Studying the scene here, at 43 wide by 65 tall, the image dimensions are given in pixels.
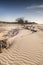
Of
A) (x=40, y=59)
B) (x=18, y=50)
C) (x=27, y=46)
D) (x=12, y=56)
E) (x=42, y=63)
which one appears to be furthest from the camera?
(x=27, y=46)

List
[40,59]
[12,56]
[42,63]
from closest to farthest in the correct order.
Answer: [42,63]
[40,59]
[12,56]

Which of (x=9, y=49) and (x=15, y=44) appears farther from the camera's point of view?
(x=15, y=44)

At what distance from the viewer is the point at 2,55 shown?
6688 millimetres

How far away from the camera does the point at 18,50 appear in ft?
24.0

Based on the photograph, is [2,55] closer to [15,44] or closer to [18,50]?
[18,50]

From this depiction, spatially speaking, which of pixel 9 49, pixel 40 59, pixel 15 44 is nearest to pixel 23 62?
pixel 40 59

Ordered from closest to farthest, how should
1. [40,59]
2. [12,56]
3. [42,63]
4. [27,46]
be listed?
1. [42,63]
2. [40,59]
3. [12,56]
4. [27,46]

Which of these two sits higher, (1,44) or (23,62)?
(1,44)

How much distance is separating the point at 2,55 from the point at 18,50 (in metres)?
1.03

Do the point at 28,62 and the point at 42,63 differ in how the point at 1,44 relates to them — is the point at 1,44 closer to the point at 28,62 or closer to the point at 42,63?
the point at 28,62

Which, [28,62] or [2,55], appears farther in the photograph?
[2,55]

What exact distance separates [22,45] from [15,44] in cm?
49

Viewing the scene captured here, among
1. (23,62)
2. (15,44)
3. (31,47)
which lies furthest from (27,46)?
(23,62)

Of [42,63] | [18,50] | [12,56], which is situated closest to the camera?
[42,63]
